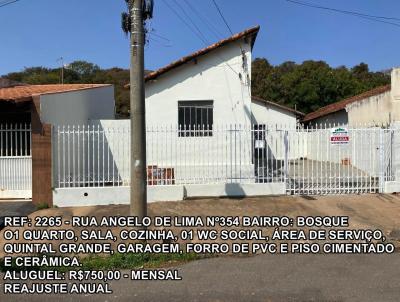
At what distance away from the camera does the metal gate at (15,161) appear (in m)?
11.1

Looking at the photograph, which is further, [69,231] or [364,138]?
[364,138]

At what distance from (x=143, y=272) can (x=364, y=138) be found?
28.5 feet

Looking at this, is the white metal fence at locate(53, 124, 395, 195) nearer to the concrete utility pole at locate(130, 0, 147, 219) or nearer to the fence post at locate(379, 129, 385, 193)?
the fence post at locate(379, 129, 385, 193)

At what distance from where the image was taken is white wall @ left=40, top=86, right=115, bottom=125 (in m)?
11.0

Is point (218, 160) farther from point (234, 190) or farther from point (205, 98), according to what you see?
point (205, 98)

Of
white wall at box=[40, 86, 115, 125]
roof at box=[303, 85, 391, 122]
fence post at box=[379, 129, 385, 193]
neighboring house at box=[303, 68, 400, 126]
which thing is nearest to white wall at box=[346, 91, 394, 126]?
neighboring house at box=[303, 68, 400, 126]

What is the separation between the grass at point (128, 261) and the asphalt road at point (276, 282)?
0.29m

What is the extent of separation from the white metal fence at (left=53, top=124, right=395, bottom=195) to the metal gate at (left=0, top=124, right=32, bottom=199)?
3.76ft

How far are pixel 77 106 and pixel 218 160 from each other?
4.91 meters

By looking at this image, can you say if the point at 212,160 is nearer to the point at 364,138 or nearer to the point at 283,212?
the point at 283,212

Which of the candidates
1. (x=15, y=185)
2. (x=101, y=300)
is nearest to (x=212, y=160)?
(x=15, y=185)

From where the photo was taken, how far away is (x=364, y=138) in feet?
39.9

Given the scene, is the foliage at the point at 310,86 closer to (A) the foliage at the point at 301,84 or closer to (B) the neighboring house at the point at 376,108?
(A) the foliage at the point at 301,84

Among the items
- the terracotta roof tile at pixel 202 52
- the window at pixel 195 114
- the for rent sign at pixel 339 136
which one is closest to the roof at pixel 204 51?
the terracotta roof tile at pixel 202 52
